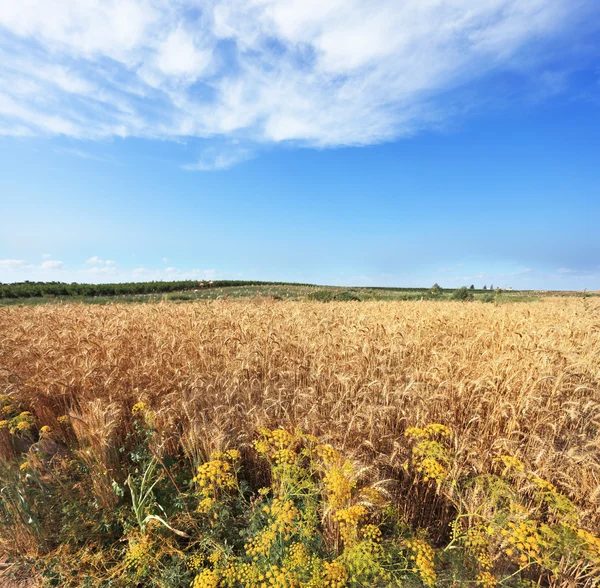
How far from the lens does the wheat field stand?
11.2 ft

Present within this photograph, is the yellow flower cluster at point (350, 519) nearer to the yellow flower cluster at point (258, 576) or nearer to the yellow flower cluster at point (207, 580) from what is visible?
the yellow flower cluster at point (258, 576)

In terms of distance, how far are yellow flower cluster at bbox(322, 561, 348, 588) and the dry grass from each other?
1.04m

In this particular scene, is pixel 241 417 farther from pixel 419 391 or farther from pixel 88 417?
pixel 419 391

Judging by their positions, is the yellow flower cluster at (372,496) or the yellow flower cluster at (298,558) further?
the yellow flower cluster at (372,496)

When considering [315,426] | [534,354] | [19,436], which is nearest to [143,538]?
[315,426]

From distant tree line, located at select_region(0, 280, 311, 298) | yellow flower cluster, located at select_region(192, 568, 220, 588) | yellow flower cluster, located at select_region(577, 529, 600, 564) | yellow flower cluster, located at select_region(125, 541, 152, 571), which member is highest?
distant tree line, located at select_region(0, 280, 311, 298)

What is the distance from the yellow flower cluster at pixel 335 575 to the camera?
2.14 m

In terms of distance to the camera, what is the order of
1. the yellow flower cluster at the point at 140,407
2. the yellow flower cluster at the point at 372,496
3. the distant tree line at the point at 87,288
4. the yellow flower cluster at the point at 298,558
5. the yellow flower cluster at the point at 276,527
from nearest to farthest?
the yellow flower cluster at the point at 298,558, the yellow flower cluster at the point at 276,527, the yellow flower cluster at the point at 372,496, the yellow flower cluster at the point at 140,407, the distant tree line at the point at 87,288

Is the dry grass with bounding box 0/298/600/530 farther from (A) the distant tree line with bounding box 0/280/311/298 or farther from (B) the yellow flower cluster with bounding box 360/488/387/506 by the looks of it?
(A) the distant tree line with bounding box 0/280/311/298

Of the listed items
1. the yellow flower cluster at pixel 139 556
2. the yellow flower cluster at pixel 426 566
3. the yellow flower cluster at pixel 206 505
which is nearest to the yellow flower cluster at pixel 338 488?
the yellow flower cluster at pixel 426 566

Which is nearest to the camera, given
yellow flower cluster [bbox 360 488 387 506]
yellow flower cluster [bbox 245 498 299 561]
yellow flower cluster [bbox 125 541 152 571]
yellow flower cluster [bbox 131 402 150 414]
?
yellow flower cluster [bbox 245 498 299 561]

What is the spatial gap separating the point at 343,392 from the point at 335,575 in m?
2.18

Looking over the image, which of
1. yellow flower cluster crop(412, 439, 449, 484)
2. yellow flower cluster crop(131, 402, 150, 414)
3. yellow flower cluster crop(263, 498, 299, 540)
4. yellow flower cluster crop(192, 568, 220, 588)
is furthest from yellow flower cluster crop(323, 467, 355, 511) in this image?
yellow flower cluster crop(131, 402, 150, 414)

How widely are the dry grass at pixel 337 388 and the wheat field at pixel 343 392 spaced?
0.08ft
